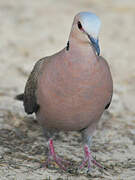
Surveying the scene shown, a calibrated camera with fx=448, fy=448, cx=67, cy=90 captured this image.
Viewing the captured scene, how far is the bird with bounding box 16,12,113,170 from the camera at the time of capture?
400 centimetres

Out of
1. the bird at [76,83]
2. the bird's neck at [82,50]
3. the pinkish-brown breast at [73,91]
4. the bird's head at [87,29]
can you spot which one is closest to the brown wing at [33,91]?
the bird at [76,83]

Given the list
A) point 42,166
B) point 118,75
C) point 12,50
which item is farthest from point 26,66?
point 42,166

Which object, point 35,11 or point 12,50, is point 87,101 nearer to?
point 12,50

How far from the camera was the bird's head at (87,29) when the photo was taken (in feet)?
12.5

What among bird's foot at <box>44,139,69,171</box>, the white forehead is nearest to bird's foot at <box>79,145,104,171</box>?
bird's foot at <box>44,139,69,171</box>

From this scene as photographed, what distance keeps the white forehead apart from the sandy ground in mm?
1434

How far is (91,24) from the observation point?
3.84 metres

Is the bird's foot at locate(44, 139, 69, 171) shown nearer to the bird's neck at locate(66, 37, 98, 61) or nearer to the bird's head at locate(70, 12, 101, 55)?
the bird's neck at locate(66, 37, 98, 61)

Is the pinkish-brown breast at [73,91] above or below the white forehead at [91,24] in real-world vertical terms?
below

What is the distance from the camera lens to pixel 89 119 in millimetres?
4402

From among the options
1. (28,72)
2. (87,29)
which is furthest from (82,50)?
(28,72)

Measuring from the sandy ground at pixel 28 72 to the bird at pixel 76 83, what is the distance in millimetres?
400

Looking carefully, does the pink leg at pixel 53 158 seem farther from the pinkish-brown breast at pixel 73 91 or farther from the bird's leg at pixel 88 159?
the pinkish-brown breast at pixel 73 91

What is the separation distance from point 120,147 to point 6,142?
53.6 inches
